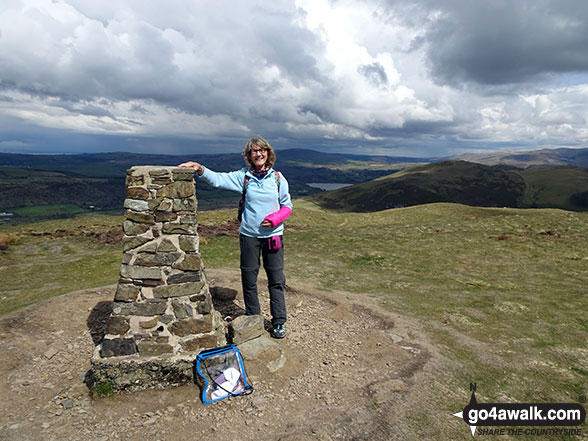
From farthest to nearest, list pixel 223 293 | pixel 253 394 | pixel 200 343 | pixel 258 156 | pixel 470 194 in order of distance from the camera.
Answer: pixel 470 194 → pixel 223 293 → pixel 258 156 → pixel 200 343 → pixel 253 394

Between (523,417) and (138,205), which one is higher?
(138,205)

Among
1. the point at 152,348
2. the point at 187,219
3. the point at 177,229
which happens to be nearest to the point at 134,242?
the point at 177,229

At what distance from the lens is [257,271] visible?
29.2 ft

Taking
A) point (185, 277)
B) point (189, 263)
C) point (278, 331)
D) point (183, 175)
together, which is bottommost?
point (278, 331)

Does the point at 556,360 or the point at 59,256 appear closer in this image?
the point at 556,360

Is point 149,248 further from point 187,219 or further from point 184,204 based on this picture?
point 184,204

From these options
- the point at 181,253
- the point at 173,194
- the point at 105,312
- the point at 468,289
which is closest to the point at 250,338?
the point at 181,253

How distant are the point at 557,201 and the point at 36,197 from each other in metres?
288

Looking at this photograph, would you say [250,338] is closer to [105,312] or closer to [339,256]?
[105,312]

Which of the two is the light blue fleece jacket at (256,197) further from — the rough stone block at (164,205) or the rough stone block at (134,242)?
the rough stone block at (134,242)

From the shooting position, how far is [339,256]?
1961cm

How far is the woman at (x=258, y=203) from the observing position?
313 inches

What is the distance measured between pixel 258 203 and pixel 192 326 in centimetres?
335

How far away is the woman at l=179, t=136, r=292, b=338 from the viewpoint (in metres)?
7.94
